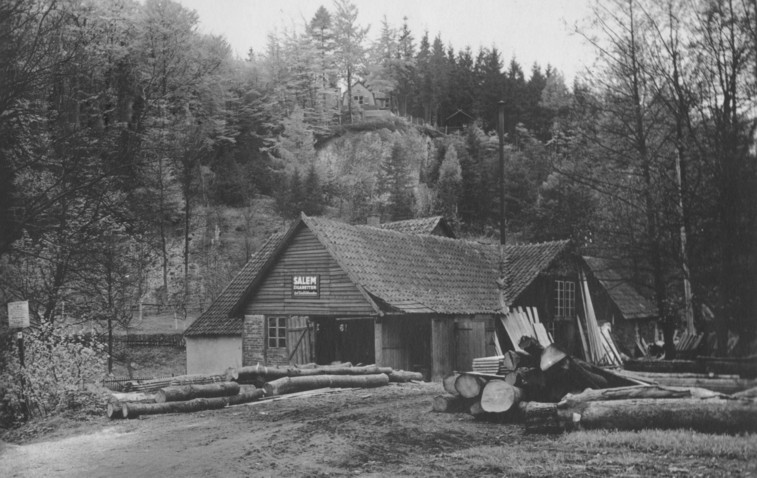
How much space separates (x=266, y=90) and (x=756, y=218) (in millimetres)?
68058

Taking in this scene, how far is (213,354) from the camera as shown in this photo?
98.4ft

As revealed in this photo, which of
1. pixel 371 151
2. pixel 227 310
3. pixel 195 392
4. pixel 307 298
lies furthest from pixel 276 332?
pixel 371 151

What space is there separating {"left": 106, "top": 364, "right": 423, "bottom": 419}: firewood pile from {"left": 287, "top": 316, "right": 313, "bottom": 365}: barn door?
455cm

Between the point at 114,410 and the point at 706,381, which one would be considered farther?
the point at 114,410

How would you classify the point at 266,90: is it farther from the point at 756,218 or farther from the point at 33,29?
the point at 756,218

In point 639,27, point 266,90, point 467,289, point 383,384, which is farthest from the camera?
point 266,90

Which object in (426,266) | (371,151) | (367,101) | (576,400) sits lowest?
(576,400)

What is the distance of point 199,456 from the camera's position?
9961 millimetres

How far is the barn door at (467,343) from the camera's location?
23.9 metres

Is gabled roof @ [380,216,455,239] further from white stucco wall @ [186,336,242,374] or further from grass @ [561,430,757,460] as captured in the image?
grass @ [561,430,757,460]

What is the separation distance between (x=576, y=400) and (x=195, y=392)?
804 cm

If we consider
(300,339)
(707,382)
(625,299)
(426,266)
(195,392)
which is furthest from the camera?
(625,299)

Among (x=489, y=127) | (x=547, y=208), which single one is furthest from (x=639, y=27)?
(x=489, y=127)

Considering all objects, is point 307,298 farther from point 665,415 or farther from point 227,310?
point 665,415
